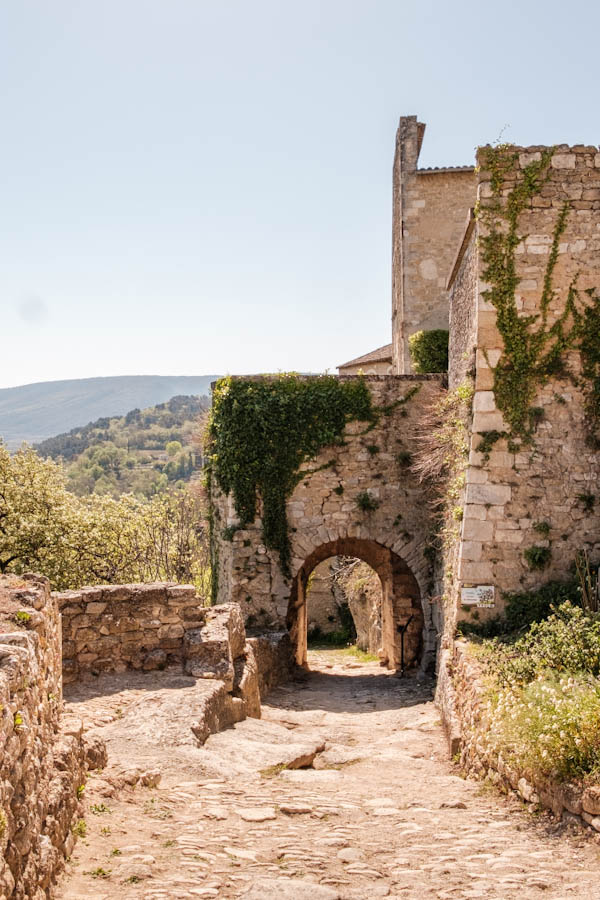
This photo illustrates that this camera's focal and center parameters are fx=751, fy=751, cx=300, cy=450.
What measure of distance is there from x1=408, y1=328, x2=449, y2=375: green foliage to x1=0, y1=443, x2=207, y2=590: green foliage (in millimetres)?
9362

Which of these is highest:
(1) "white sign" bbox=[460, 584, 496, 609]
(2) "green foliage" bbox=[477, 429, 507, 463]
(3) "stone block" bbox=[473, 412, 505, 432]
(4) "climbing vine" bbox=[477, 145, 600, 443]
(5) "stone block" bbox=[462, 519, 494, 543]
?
(4) "climbing vine" bbox=[477, 145, 600, 443]

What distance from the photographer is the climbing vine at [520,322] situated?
10.2 meters

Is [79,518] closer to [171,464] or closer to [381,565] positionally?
[381,565]

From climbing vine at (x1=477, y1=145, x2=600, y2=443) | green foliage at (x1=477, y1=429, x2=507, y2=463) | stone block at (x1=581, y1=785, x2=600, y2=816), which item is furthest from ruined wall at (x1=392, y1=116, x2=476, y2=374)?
stone block at (x1=581, y1=785, x2=600, y2=816)

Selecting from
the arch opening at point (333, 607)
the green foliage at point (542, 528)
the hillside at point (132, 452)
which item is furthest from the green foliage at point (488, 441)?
the hillside at point (132, 452)

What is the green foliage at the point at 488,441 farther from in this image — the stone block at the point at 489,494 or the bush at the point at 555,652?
the bush at the point at 555,652

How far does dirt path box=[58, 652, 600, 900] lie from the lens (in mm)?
3885

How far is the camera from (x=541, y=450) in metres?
10.4

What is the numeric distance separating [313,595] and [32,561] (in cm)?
1242

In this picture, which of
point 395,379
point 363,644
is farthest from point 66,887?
point 363,644

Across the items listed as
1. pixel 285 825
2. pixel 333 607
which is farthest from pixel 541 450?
pixel 333 607

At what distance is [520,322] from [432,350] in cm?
627

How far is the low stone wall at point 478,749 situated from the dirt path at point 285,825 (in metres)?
0.15

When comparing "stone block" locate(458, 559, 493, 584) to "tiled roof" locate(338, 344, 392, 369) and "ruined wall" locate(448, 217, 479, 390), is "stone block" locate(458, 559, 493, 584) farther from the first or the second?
"tiled roof" locate(338, 344, 392, 369)
